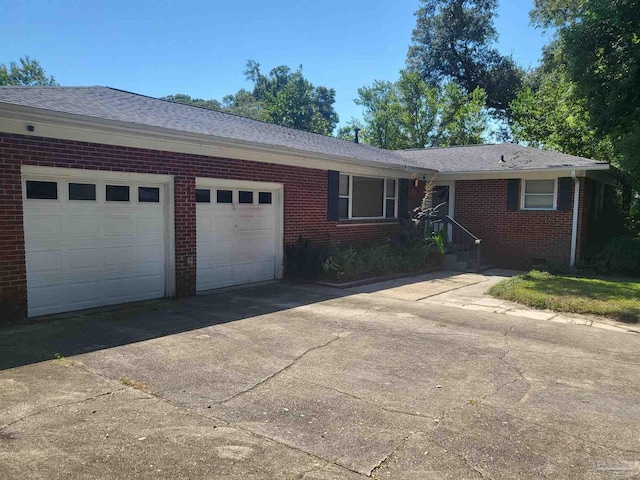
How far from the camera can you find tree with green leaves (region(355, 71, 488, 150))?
32.8 metres

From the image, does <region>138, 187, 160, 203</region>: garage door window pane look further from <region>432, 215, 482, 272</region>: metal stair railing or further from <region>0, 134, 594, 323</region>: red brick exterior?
<region>432, 215, 482, 272</region>: metal stair railing

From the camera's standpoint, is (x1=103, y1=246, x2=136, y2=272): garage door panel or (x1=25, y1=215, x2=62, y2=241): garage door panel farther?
(x1=103, y1=246, x2=136, y2=272): garage door panel

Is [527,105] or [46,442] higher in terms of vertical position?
[527,105]

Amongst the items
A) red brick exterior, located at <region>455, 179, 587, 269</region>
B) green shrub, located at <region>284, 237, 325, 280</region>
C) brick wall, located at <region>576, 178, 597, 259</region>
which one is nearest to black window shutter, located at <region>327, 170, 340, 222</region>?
green shrub, located at <region>284, 237, 325, 280</region>

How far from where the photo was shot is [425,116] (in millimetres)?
34375

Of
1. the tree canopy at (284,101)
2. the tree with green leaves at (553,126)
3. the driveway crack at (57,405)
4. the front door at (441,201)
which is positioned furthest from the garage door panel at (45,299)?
the tree canopy at (284,101)

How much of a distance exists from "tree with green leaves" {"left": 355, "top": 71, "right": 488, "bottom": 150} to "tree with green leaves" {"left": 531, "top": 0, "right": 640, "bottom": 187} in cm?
2068

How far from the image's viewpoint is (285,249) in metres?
11.4

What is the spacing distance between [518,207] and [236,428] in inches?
518

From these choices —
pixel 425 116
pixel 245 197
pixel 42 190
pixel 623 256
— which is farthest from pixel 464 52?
pixel 42 190

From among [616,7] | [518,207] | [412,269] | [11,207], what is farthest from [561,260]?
[11,207]

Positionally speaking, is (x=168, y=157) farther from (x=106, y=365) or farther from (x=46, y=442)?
(x=46, y=442)

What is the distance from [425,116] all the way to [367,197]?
2232 cm

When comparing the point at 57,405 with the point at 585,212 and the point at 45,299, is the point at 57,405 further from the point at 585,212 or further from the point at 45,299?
the point at 585,212
